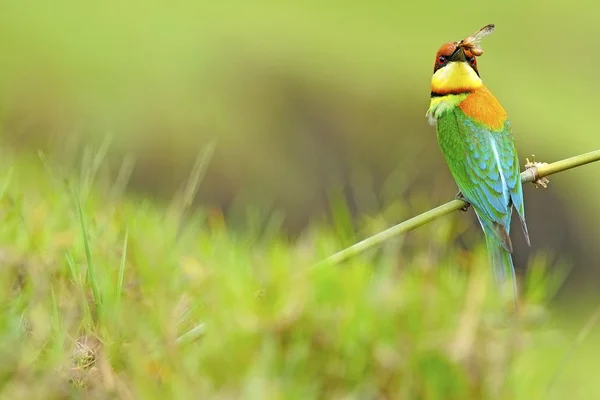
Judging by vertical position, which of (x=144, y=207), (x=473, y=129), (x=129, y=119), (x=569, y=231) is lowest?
(x=569, y=231)

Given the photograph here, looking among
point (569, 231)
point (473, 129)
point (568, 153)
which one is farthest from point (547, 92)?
point (473, 129)

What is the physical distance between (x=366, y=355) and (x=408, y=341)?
0.06 metres

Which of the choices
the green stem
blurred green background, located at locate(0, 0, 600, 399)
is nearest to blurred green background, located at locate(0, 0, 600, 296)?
blurred green background, located at locate(0, 0, 600, 399)

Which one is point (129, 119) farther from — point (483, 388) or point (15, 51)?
point (483, 388)

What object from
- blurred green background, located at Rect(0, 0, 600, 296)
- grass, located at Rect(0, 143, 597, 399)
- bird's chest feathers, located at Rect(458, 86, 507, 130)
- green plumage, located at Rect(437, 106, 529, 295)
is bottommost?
blurred green background, located at Rect(0, 0, 600, 296)

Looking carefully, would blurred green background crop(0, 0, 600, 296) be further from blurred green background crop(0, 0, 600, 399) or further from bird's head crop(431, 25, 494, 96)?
bird's head crop(431, 25, 494, 96)

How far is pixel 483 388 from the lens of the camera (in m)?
1.18

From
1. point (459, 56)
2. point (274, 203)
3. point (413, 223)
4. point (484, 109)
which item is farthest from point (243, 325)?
point (274, 203)

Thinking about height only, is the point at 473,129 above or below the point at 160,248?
above

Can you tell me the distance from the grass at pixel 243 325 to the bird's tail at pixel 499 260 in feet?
0.13

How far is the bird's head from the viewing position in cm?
125

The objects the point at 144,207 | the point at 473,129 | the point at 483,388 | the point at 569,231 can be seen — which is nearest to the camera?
the point at 483,388

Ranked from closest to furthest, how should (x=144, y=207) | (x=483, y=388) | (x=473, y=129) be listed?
(x=483, y=388) → (x=473, y=129) → (x=144, y=207)

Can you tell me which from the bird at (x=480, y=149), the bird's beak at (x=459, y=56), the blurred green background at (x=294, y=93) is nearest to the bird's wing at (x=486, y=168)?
the bird at (x=480, y=149)
